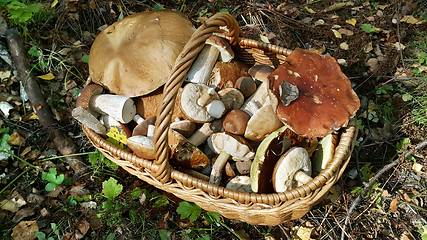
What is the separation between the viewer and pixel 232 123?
81.8 inches

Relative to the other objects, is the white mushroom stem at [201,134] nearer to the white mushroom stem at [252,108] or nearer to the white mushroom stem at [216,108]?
the white mushroom stem at [216,108]

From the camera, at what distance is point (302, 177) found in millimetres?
1892

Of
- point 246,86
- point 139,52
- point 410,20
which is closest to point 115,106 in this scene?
point 139,52

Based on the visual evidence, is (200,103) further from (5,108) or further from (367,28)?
(367,28)

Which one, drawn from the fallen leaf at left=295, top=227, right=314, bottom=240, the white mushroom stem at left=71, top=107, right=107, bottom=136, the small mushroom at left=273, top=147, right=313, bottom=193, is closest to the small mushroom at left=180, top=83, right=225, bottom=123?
the small mushroom at left=273, top=147, right=313, bottom=193

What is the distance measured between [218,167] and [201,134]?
0.29m

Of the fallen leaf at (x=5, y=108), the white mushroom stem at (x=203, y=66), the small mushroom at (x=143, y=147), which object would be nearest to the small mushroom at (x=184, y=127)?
the small mushroom at (x=143, y=147)

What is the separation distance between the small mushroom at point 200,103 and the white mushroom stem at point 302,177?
66 centimetres

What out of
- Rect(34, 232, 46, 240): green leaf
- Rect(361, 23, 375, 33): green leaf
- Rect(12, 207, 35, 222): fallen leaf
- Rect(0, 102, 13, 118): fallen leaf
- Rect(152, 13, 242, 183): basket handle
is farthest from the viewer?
Rect(361, 23, 375, 33): green leaf

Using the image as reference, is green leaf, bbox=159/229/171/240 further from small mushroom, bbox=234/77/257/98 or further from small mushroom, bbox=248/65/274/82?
small mushroom, bbox=248/65/274/82

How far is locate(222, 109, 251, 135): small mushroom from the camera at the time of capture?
2.06 m

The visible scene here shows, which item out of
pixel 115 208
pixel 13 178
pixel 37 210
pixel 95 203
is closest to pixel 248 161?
pixel 115 208

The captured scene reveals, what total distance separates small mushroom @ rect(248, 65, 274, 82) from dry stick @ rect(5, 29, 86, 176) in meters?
1.63

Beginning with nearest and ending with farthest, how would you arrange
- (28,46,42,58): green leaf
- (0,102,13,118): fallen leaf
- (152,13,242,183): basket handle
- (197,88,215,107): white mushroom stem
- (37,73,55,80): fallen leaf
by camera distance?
(152,13,242,183): basket handle → (197,88,215,107): white mushroom stem → (0,102,13,118): fallen leaf → (37,73,55,80): fallen leaf → (28,46,42,58): green leaf
